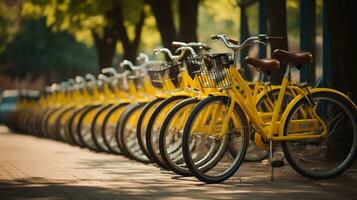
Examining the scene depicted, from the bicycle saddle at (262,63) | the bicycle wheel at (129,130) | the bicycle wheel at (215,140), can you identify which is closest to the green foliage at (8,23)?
the bicycle wheel at (129,130)

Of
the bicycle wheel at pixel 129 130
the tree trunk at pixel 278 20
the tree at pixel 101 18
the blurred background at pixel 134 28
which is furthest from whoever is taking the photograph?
the tree at pixel 101 18

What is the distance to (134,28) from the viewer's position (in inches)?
1074

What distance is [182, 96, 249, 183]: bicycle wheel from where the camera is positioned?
353 inches

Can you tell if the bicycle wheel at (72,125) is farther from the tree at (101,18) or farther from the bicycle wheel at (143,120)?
the tree at (101,18)

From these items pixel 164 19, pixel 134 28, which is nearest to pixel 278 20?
pixel 164 19

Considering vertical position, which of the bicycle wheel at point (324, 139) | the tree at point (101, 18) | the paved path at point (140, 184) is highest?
the tree at point (101, 18)

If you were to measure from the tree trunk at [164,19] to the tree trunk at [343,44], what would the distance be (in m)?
7.14

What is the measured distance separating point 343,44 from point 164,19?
748 centimetres

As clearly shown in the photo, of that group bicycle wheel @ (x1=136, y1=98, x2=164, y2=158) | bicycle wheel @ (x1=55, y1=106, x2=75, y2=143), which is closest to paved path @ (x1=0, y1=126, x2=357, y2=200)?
bicycle wheel @ (x1=136, y1=98, x2=164, y2=158)

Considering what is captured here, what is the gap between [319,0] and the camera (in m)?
13.9

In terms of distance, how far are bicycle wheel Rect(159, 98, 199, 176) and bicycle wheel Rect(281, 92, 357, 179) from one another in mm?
1025

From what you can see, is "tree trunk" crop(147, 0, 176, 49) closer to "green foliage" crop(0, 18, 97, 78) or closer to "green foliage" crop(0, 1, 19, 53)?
"green foliage" crop(0, 1, 19, 53)

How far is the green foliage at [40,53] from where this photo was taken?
45.1 m

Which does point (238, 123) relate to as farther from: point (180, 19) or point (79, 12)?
point (79, 12)
